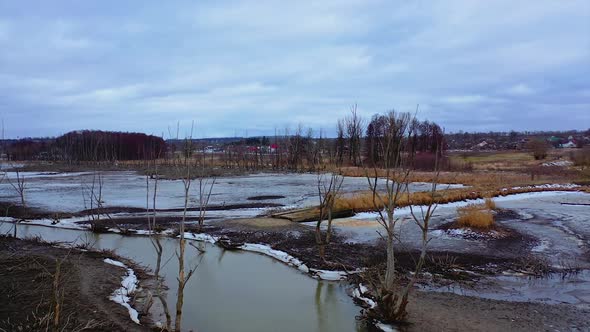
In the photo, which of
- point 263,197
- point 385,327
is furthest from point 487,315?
point 263,197

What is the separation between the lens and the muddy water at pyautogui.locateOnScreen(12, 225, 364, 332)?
950 cm

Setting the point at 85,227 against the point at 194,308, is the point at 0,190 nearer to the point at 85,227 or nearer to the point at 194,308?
the point at 85,227

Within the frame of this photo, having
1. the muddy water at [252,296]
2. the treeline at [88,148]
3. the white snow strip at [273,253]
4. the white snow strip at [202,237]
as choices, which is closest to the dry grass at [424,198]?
the white snow strip at [273,253]

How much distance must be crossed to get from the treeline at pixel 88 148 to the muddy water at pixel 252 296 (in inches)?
2989

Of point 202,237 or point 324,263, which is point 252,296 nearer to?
point 324,263

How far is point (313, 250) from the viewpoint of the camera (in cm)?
1568

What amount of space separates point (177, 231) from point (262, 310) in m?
9.53

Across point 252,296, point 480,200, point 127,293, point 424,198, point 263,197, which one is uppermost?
point 424,198

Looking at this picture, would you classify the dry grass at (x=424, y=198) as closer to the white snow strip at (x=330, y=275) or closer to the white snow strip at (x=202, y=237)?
the white snow strip at (x=330, y=275)

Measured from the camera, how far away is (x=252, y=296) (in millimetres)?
11227

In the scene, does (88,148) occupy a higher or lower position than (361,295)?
higher

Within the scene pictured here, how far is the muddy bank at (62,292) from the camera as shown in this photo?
8.24 metres

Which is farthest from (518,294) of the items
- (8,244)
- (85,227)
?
(85,227)

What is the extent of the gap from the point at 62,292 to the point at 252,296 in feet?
16.4
